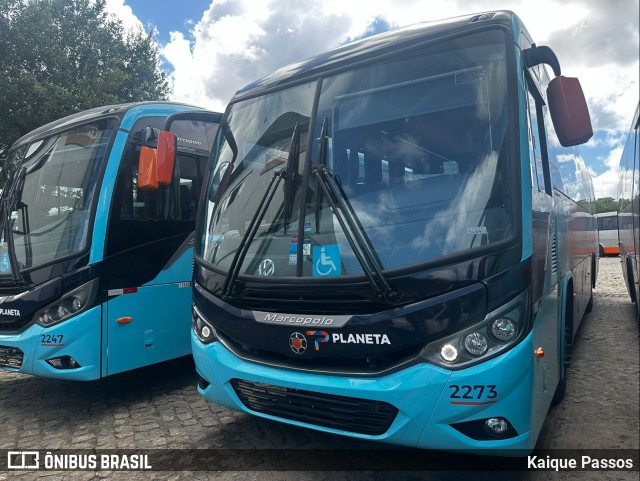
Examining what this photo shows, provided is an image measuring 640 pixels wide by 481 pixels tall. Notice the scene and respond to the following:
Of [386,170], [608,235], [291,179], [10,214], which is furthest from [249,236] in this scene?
[608,235]

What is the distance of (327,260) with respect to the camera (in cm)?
345

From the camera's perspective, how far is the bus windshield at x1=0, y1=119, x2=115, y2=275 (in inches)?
209

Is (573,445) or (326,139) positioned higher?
(326,139)

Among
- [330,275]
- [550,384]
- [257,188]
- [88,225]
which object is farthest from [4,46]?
[550,384]

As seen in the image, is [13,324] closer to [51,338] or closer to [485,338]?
[51,338]

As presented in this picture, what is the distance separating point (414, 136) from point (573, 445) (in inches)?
107

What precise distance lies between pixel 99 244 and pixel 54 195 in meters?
0.94

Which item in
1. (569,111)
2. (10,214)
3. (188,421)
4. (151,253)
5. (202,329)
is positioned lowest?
(188,421)

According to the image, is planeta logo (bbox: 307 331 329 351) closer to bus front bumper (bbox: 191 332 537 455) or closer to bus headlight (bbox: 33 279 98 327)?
bus front bumper (bbox: 191 332 537 455)

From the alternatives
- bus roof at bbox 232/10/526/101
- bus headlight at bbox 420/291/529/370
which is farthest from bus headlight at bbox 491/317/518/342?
bus roof at bbox 232/10/526/101

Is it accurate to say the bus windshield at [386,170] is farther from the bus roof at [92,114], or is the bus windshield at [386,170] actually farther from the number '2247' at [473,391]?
the bus roof at [92,114]

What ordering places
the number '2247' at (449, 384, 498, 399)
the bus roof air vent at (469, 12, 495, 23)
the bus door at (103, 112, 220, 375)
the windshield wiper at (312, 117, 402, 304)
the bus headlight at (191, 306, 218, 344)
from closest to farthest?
1. the number '2247' at (449, 384, 498, 399)
2. the windshield wiper at (312, 117, 402, 304)
3. the bus roof air vent at (469, 12, 495, 23)
4. the bus headlight at (191, 306, 218, 344)
5. the bus door at (103, 112, 220, 375)

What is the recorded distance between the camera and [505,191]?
314 cm

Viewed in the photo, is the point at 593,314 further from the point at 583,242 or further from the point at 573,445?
the point at 573,445
